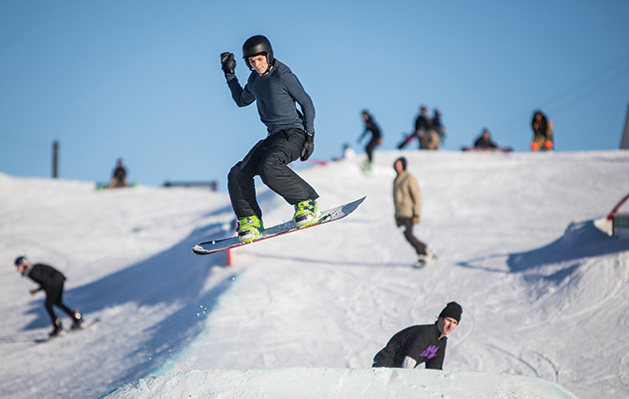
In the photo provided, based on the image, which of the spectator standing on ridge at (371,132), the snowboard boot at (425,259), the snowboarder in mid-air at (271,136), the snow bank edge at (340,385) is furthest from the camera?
the spectator standing on ridge at (371,132)

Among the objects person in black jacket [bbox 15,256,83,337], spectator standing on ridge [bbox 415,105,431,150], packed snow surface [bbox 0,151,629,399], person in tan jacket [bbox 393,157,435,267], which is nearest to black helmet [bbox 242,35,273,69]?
packed snow surface [bbox 0,151,629,399]

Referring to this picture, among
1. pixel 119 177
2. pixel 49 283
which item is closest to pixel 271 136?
pixel 49 283

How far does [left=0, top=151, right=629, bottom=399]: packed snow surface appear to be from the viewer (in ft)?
16.9

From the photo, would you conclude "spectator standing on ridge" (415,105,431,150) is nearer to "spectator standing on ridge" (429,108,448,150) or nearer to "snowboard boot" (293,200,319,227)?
"spectator standing on ridge" (429,108,448,150)

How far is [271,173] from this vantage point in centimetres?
521

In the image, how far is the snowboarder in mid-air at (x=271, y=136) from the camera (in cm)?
502

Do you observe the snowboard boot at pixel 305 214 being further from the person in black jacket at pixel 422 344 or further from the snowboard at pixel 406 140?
the snowboard at pixel 406 140

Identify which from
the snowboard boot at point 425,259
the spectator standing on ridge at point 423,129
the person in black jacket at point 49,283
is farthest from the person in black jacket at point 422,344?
the spectator standing on ridge at point 423,129

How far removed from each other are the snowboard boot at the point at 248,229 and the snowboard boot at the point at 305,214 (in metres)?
0.41

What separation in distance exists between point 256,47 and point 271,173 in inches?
40.8

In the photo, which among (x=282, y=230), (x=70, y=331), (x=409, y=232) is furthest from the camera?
(x=70, y=331)

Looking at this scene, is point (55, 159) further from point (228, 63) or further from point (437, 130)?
point (228, 63)

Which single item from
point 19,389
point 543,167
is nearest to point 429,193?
point 543,167

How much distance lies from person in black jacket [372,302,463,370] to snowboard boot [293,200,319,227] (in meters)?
1.37
